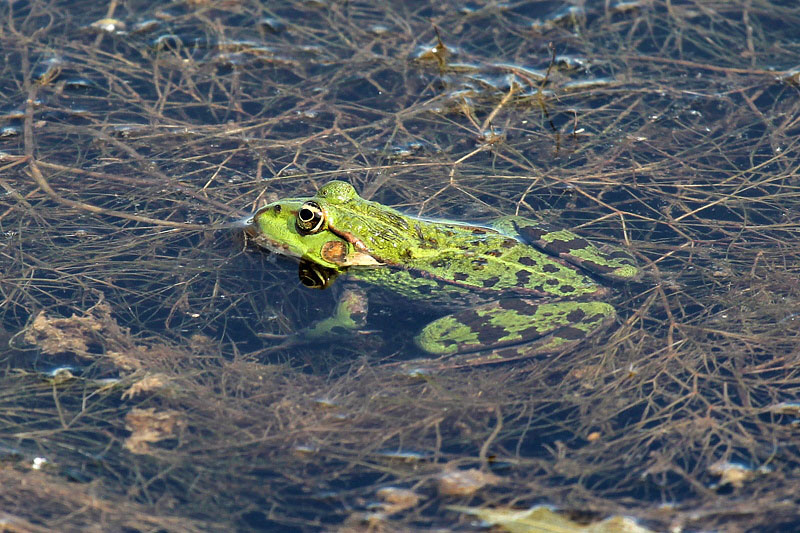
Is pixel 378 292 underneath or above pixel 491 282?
underneath

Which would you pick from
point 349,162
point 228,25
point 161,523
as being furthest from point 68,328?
point 228,25

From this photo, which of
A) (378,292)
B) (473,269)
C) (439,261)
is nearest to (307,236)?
(378,292)

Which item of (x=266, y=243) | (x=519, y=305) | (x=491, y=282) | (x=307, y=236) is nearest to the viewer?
(x=519, y=305)

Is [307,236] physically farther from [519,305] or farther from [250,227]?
[519,305]

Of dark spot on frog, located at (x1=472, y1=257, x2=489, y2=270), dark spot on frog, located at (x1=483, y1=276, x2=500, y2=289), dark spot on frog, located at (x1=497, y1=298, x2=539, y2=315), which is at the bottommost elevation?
dark spot on frog, located at (x1=497, y1=298, x2=539, y2=315)

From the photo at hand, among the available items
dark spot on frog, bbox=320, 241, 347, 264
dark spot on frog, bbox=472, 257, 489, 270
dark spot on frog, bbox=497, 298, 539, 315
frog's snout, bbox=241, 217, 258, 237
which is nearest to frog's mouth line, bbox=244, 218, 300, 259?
frog's snout, bbox=241, 217, 258, 237

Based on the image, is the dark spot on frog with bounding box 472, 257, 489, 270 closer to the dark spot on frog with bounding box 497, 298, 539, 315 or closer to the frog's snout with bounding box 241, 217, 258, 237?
the dark spot on frog with bounding box 497, 298, 539, 315

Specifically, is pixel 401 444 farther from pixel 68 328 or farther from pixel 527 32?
pixel 527 32
